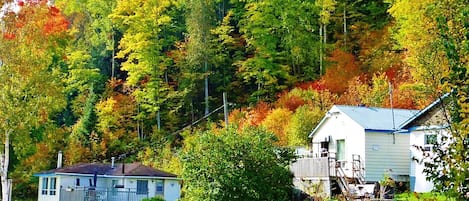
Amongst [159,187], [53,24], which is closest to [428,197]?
[159,187]

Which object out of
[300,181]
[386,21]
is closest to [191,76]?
[386,21]

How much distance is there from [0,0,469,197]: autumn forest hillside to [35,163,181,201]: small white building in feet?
7.71

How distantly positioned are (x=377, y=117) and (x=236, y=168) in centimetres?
813

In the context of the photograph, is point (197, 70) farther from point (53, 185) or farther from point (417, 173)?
point (417, 173)

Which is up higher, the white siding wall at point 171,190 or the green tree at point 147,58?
the green tree at point 147,58

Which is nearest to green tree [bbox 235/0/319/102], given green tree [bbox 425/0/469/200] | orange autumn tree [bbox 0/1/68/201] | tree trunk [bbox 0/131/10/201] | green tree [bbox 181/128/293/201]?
orange autumn tree [bbox 0/1/68/201]

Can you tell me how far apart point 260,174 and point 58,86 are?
41.7 ft

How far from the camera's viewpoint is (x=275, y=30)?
43.7 m

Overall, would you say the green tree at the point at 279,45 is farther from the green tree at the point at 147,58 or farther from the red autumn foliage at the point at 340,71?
the green tree at the point at 147,58

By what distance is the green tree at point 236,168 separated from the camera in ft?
72.8

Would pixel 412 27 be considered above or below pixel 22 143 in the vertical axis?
above

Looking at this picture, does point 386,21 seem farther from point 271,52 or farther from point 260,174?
point 260,174

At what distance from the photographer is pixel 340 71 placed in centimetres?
3944

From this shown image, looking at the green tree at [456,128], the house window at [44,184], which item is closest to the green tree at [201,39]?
the house window at [44,184]
